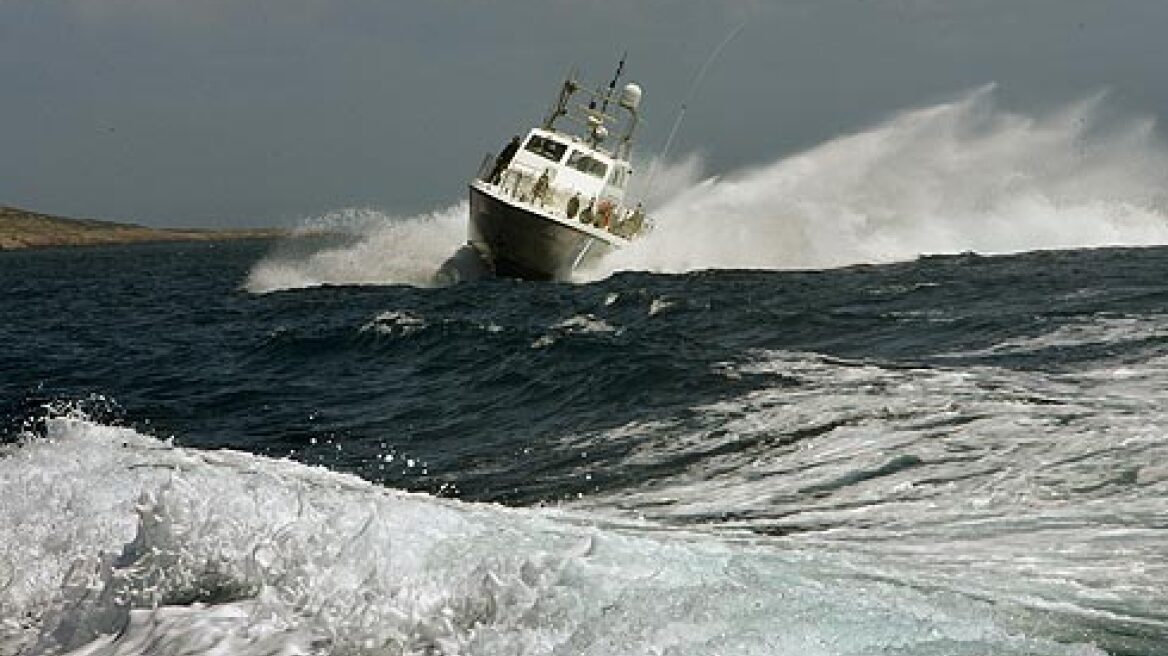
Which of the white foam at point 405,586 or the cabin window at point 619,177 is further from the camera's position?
the cabin window at point 619,177

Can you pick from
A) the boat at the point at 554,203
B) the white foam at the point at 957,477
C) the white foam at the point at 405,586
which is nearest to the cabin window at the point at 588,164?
the boat at the point at 554,203

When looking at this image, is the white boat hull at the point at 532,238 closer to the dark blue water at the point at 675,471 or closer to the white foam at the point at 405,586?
the dark blue water at the point at 675,471

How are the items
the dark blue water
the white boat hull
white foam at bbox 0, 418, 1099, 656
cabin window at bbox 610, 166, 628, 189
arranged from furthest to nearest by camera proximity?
cabin window at bbox 610, 166, 628, 189 < the white boat hull < the dark blue water < white foam at bbox 0, 418, 1099, 656

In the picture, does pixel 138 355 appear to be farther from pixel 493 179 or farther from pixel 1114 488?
pixel 1114 488

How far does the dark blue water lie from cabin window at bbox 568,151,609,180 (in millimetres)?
11223

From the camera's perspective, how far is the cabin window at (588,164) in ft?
99.5

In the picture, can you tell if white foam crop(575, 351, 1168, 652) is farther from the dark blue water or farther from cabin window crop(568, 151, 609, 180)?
cabin window crop(568, 151, 609, 180)

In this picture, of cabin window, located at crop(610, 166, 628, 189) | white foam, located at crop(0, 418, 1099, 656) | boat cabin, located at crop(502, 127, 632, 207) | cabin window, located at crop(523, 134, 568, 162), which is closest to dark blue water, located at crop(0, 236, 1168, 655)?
white foam, located at crop(0, 418, 1099, 656)

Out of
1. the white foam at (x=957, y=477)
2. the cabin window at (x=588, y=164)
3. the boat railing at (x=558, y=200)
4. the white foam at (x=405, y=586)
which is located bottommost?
the white foam at (x=405, y=586)

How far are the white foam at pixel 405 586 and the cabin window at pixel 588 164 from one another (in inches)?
933

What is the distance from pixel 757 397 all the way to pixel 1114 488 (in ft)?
14.4

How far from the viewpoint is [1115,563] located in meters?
5.57

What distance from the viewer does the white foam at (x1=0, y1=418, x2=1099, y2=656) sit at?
4555 millimetres

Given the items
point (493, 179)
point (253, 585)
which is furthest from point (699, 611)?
point (493, 179)
